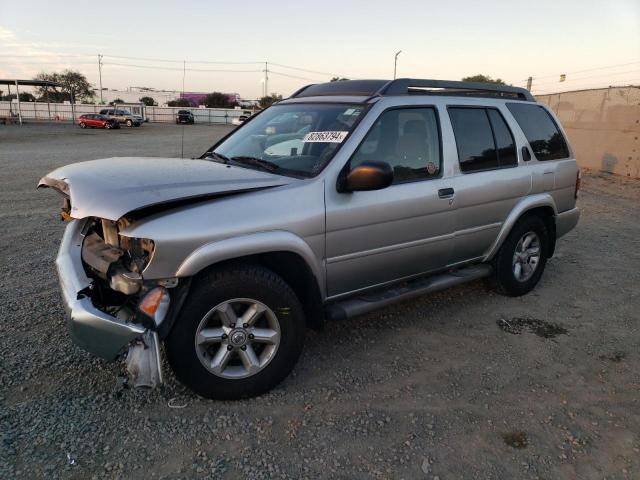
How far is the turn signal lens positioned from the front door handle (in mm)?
2178

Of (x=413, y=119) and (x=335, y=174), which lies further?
(x=413, y=119)

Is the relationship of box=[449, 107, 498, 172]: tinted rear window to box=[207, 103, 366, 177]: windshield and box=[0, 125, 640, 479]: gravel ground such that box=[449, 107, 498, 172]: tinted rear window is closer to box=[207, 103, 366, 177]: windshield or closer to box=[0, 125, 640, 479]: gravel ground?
box=[207, 103, 366, 177]: windshield

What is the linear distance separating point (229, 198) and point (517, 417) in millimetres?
2126

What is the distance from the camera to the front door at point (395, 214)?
10.7ft

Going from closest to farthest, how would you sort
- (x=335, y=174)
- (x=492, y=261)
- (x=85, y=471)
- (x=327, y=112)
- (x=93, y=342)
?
(x=85, y=471) < (x=93, y=342) < (x=335, y=174) < (x=327, y=112) < (x=492, y=261)

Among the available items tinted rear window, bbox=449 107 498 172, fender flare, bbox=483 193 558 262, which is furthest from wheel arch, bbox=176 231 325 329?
fender flare, bbox=483 193 558 262

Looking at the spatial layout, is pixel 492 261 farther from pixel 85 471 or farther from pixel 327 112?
pixel 85 471

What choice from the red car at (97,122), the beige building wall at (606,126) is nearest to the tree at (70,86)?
the red car at (97,122)

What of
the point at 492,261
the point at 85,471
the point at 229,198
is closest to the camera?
the point at 85,471

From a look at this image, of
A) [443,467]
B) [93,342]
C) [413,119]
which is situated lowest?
[443,467]

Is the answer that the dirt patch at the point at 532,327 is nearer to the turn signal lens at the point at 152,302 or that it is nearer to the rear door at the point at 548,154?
the rear door at the point at 548,154

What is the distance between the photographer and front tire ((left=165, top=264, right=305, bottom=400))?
2734mm

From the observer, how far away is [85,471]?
2.39m

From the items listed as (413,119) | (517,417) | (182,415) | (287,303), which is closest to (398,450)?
(517,417)
